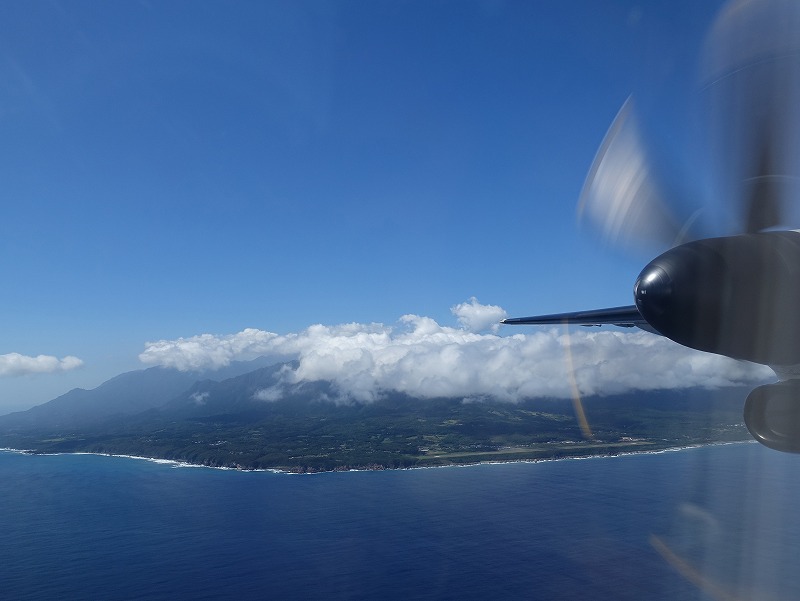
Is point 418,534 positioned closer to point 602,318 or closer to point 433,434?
point 602,318

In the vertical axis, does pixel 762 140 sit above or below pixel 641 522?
above

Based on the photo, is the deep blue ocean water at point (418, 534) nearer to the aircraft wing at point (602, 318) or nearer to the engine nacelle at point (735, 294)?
the aircraft wing at point (602, 318)

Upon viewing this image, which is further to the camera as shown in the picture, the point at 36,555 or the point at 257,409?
the point at 257,409

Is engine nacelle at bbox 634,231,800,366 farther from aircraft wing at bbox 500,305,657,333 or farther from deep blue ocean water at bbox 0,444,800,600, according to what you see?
deep blue ocean water at bbox 0,444,800,600

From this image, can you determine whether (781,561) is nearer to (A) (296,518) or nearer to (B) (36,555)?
(A) (296,518)

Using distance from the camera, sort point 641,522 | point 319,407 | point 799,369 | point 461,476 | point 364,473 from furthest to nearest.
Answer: point 319,407
point 364,473
point 461,476
point 641,522
point 799,369

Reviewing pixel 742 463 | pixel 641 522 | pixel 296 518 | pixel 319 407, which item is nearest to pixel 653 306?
pixel 641 522

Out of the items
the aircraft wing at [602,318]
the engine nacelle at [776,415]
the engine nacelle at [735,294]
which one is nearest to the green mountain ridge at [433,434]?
the aircraft wing at [602,318]

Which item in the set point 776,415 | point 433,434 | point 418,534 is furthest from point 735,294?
point 433,434
